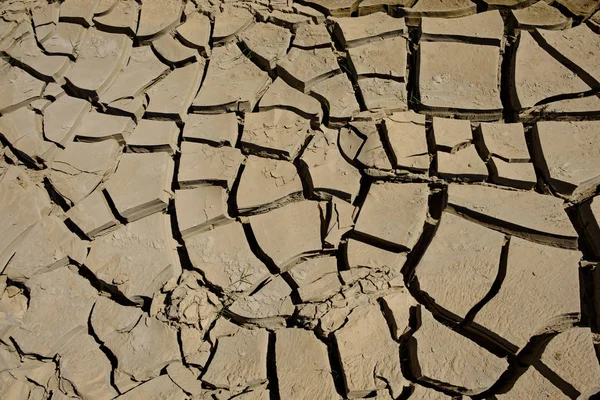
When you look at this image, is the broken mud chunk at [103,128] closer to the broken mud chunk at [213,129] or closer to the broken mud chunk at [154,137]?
the broken mud chunk at [154,137]

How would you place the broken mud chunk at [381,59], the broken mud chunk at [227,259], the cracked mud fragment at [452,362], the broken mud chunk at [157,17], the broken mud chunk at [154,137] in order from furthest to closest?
the broken mud chunk at [157,17] → the broken mud chunk at [381,59] → the broken mud chunk at [154,137] → the broken mud chunk at [227,259] → the cracked mud fragment at [452,362]

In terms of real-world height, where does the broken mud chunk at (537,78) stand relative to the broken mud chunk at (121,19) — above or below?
above

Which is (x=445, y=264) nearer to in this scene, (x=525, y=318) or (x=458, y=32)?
(x=525, y=318)

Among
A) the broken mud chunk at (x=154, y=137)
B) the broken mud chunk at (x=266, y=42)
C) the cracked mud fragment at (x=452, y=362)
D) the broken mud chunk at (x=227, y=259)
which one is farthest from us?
the broken mud chunk at (x=266, y=42)

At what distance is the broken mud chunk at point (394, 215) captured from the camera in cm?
170

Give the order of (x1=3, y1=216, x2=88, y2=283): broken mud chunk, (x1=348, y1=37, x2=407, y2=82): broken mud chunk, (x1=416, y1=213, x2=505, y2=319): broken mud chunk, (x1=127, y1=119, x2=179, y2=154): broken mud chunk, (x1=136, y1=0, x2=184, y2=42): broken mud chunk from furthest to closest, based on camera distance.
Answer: (x1=136, y1=0, x2=184, y2=42): broken mud chunk → (x1=348, y1=37, x2=407, y2=82): broken mud chunk → (x1=127, y1=119, x2=179, y2=154): broken mud chunk → (x1=3, y1=216, x2=88, y2=283): broken mud chunk → (x1=416, y1=213, x2=505, y2=319): broken mud chunk

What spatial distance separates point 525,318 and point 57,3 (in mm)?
2512

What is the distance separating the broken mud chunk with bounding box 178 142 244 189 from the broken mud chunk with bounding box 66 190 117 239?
0.95 ft

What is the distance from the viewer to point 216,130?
202cm

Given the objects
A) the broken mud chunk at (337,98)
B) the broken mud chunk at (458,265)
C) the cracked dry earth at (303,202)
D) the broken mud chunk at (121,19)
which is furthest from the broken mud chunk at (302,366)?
the broken mud chunk at (121,19)

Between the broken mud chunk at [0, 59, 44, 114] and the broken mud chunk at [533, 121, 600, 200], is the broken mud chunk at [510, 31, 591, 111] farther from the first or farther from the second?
the broken mud chunk at [0, 59, 44, 114]

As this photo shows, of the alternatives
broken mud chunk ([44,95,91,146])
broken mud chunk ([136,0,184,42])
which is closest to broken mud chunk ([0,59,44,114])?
broken mud chunk ([44,95,91,146])

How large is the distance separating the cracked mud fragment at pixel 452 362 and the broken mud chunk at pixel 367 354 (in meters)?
0.06

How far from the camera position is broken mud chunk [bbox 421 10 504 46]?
7.02 feet
